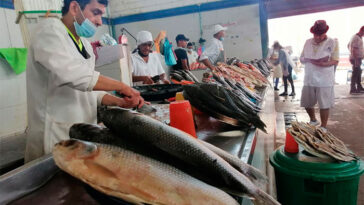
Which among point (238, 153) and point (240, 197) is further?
point (238, 153)

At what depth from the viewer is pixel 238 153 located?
1.32 meters

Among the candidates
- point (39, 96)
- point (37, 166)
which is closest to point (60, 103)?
point (39, 96)

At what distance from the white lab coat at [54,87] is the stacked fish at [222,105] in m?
0.74

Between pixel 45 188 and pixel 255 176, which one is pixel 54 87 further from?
pixel 255 176

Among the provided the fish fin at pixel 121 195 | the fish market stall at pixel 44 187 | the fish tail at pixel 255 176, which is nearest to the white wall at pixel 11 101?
the fish market stall at pixel 44 187

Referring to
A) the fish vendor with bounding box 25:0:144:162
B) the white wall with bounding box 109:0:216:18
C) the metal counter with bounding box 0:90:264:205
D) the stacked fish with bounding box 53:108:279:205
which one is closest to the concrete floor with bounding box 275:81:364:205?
the metal counter with bounding box 0:90:264:205

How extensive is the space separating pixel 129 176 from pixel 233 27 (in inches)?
397

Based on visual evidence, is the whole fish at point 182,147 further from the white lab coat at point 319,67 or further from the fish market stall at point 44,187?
the white lab coat at point 319,67

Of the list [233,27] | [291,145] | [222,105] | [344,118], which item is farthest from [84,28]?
[233,27]

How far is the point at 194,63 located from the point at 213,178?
7068 mm

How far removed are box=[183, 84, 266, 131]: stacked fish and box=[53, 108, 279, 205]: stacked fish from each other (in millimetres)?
687

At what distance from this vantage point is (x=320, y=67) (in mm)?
4770

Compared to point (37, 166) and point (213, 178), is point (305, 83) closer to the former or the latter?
point (213, 178)

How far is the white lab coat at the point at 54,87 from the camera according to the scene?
4.89 feet
